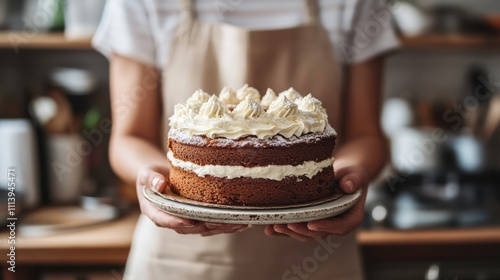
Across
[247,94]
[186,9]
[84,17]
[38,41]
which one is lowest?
[38,41]

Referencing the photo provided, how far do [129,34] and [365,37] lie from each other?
22.5 inches

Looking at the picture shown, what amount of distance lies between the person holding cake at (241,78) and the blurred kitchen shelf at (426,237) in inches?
26.8

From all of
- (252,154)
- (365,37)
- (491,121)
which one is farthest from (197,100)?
(491,121)

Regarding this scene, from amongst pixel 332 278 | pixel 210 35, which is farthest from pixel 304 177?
pixel 210 35

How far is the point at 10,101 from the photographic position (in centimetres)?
254

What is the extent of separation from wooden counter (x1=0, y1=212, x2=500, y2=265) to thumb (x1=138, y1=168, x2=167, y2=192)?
0.98 metres

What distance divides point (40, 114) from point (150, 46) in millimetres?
1181

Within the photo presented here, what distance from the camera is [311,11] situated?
143 cm

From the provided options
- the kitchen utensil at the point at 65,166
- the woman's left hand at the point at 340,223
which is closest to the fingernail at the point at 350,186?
the woman's left hand at the point at 340,223

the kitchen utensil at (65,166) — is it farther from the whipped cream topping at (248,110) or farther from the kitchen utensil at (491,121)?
the kitchen utensil at (491,121)

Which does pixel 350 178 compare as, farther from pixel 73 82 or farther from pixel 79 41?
pixel 73 82

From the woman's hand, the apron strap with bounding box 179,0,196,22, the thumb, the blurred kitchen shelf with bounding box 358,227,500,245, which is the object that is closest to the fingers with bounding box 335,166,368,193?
the woman's hand

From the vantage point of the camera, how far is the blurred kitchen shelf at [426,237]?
6.79ft

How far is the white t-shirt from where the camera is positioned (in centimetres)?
142
